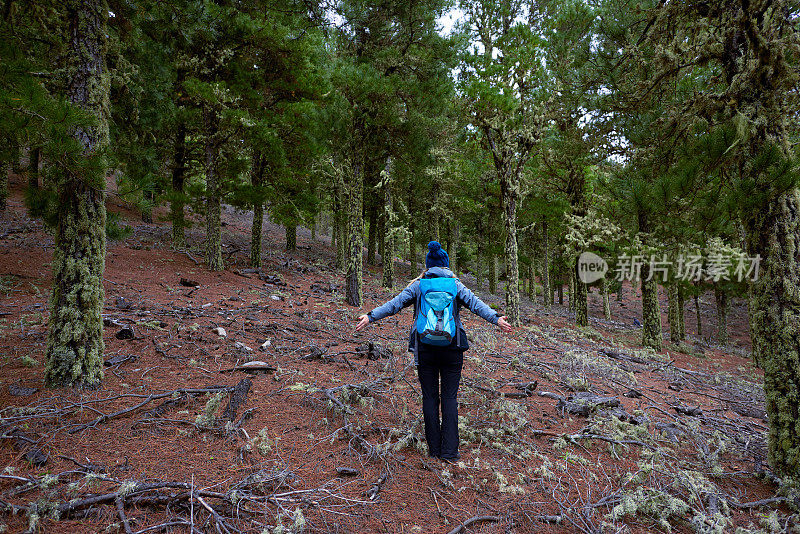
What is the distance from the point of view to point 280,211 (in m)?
12.6

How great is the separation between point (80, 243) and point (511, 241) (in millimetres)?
10490

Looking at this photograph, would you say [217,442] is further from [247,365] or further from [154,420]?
[247,365]

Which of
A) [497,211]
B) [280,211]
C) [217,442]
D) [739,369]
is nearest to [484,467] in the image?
[217,442]

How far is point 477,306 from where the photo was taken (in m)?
3.92

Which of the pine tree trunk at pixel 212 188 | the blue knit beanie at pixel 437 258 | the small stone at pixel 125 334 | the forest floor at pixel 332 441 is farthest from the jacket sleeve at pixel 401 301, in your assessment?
the pine tree trunk at pixel 212 188

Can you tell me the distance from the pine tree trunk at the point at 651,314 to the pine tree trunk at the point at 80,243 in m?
13.8

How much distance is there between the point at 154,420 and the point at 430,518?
2.98 meters

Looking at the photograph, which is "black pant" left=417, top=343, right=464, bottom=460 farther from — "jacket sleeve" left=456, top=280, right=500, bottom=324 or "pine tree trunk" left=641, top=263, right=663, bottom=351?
"pine tree trunk" left=641, top=263, right=663, bottom=351

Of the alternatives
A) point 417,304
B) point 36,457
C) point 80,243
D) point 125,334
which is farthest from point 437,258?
point 125,334

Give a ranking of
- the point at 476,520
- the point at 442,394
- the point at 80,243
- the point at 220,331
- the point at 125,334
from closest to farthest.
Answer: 1. the point at 476,520
2. the point at 442,394
3. the point at 80,243
4. the point at 125,334
5. the point at 220,331

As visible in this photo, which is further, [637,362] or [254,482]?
[637,362]

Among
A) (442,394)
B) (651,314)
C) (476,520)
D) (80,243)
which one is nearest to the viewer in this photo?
(476,520)

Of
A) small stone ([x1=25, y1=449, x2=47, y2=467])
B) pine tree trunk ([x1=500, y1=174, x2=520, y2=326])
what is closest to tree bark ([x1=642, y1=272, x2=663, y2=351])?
pine tree trunk ([x1=500, y1=174, x2=520, y2=326])

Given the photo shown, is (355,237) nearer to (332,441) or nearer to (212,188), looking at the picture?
(212,188)
